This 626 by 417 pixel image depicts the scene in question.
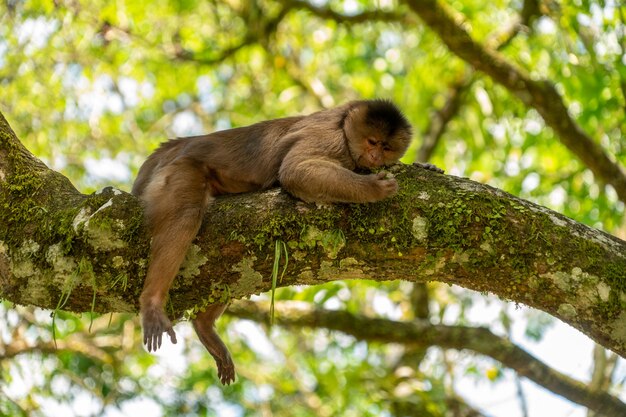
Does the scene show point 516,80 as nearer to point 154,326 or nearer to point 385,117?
point 385,117

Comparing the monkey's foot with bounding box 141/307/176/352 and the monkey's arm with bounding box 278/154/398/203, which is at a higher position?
the monkey's arm with bounding box 278/154/398/203

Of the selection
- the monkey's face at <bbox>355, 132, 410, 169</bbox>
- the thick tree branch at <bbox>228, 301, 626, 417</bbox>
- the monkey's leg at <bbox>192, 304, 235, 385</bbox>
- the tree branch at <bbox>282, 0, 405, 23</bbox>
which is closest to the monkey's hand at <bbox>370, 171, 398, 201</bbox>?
the monkey's face at <bbox>355, 132, 410, 169</bbox>

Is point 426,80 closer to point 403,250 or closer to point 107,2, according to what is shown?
point 107,2

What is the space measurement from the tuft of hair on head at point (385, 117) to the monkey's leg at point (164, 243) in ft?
5.11

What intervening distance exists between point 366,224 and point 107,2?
24.0 feet

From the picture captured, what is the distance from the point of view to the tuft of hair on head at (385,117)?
5684mm

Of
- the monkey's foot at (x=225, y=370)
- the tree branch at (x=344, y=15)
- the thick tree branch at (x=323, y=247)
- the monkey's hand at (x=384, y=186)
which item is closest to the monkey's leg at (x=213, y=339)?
the monkey's foot at (x=225, y=370)

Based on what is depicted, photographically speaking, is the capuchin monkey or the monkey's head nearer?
the capuchin monkey

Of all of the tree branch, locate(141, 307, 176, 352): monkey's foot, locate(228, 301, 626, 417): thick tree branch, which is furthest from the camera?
the tree branch

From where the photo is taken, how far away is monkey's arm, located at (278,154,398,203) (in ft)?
14.0

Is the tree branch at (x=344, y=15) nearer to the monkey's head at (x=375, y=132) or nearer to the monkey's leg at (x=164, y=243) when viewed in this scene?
the monkey's head at (x=375, y=132)

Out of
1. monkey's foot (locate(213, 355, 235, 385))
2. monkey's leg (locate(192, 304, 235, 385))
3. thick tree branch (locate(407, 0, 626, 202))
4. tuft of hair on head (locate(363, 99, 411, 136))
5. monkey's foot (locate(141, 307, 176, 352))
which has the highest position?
thick tree branch (locate(407, 0, 626, 202))

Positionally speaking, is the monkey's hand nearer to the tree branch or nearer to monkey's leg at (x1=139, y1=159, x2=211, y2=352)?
monkey's leg at (x1=139, y1=159, x2=211, y2=352)

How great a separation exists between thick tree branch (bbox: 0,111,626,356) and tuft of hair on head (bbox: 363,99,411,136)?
4.02 ft
